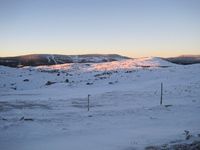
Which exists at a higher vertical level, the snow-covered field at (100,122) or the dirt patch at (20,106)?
the snow-covered field at (100,122)

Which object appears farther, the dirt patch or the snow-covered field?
the dirt patch

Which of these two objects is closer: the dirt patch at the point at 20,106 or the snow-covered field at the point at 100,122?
the snow-covered field at the point at 100,122

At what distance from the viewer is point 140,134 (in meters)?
14.2

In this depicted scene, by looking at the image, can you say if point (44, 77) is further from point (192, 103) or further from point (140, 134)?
point (140, 134)

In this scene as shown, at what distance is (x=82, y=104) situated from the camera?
2405cm

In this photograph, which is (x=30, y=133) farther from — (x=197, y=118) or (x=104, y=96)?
(x=104, y=96)

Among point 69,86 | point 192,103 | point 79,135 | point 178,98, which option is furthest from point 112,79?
point 79,135

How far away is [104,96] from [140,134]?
14379 mm

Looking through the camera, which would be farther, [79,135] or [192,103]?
[192,103]

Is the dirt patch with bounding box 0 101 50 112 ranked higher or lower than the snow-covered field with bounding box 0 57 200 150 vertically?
lower

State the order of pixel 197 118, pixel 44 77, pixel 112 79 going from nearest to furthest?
pixel 197 118 < pixel 112 79 < pixel 44 77

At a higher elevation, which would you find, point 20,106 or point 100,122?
point 100,122

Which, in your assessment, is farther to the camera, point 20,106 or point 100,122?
point 20,106

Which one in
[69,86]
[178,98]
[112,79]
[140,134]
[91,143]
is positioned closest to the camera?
[91,143]
